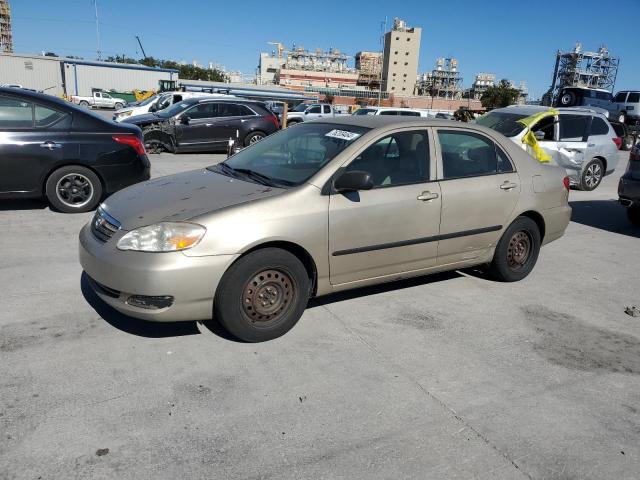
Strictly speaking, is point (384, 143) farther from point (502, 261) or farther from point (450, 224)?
point (502, 261)

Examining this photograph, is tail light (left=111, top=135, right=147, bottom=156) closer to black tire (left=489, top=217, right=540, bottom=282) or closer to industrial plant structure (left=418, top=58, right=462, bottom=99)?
black tire (left=489, top=217, right=540, bottom=282)

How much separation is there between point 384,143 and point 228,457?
104 inches

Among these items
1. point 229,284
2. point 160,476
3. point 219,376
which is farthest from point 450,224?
point 160,476

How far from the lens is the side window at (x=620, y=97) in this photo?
32472mm

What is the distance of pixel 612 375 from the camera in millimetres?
3416

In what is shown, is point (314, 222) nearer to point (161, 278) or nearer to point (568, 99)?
point (161, 278)

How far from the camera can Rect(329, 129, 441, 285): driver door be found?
3762mm

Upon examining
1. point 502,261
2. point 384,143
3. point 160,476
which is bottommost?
point 160,476

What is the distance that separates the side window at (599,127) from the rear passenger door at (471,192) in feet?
24.0

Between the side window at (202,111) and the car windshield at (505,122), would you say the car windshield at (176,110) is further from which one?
→ the car windshield at (505,122)

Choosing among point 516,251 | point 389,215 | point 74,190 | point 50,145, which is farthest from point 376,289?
point 50,145

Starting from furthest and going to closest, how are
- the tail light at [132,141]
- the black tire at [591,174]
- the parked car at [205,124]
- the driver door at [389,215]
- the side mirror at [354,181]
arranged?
1. the parked car at [205,124]
2. the black tire at [591,174]
3. the tail light at [132,141]
4. the driver door at [389,215]
5. the side mirror at [354,181]

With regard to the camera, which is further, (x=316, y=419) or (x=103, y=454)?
(x=316, y=419)

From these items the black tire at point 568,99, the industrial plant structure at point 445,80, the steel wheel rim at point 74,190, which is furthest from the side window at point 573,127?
the industrial plant structure at point 445,80
